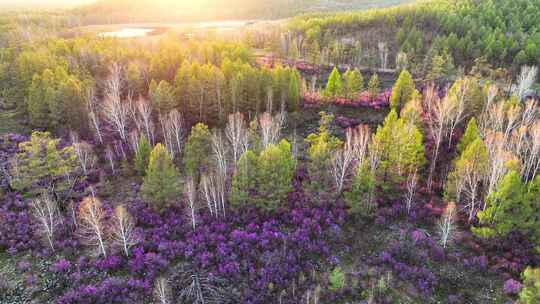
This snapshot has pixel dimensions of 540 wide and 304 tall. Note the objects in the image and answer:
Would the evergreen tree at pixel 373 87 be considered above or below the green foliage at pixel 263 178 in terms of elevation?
above

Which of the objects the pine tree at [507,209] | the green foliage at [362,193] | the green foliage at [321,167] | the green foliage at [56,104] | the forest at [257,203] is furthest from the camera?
the green foliage at [56,104]

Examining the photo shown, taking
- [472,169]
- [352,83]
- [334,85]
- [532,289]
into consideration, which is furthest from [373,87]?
[532,289]

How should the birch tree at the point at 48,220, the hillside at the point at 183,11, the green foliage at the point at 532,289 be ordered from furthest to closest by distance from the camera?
the hillside at the point at 183,11, the birch tree at the point at 48,220, the green foliage at the point at 532,289

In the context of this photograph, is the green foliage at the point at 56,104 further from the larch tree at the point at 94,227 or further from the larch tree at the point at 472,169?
the larch tree at the point at 472,169

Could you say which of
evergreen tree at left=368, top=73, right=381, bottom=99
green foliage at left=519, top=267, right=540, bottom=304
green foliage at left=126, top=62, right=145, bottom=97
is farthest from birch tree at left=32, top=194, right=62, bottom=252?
evergreen tree at left=368, top=73, right=381, bottom=99

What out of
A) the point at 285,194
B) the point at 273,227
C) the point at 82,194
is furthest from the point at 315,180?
the point at 82,194

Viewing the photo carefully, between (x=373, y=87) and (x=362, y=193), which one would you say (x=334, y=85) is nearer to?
(x=373, y=87)

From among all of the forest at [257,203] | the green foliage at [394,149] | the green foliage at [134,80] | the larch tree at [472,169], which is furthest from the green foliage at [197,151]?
the larch tree at [472,169]

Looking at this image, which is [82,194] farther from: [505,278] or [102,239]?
[505,278]
